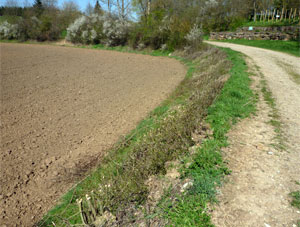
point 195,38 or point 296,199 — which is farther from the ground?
point 195,38

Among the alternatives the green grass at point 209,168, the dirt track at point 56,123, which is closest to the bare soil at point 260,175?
the green grass at point 209,168

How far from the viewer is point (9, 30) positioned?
37.9 metres

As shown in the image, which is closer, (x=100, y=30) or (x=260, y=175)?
(x=260, y=175)

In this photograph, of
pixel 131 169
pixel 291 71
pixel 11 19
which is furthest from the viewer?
pixel 11 19

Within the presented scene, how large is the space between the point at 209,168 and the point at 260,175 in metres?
0.82

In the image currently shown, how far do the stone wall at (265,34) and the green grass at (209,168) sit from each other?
1905 cm

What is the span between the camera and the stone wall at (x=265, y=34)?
68.7ft

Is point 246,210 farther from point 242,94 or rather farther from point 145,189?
point 242,94

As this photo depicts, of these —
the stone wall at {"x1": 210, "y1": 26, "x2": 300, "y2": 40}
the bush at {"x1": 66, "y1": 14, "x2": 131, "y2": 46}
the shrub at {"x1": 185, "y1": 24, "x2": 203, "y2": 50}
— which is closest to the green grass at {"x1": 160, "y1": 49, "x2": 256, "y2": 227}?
the shrub at {"x1": 185, "y1": 24, "x2": 203, "y2": 50}

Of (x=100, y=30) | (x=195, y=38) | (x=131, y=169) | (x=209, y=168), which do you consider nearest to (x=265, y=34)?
(x=195, y=38)

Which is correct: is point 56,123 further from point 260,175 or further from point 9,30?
point 9,30

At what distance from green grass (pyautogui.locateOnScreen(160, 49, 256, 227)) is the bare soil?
0.17 metres

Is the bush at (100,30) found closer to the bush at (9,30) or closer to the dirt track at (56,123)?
the bush at (9,30)

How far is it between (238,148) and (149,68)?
13.0 metres
